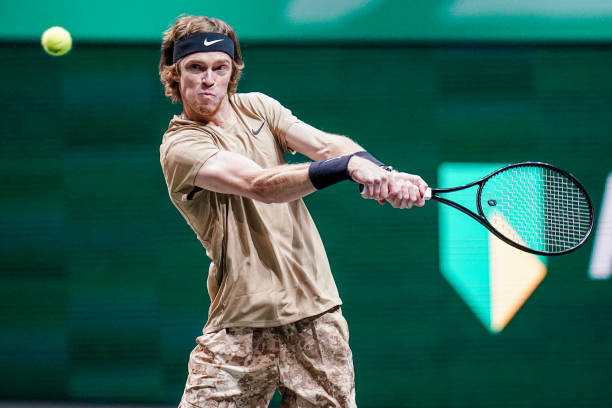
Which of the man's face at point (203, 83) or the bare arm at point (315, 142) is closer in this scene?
the man's face at point (203, 83)

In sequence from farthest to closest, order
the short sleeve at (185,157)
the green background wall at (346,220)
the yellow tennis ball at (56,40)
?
the green background wall at (346,220) → the yellow tennis ball at (56,40) → the short sleeve at (185,157)

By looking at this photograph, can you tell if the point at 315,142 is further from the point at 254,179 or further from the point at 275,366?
the point at 275,366

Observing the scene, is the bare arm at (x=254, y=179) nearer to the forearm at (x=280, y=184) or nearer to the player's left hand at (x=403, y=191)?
the forearm at (x=280, y=184)

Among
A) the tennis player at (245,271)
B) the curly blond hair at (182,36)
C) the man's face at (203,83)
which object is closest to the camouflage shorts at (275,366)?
the tennis player at (245,271)

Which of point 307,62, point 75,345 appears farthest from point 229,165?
point 75,345

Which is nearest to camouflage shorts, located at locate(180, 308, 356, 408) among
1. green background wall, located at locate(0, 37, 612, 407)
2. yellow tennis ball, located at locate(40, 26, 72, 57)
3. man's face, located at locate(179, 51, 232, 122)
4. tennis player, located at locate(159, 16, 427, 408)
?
tennis player, located at locate(159, 16, 427, 408)

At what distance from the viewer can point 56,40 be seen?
4.08 m

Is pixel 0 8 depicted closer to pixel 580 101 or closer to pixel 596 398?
pixel 580 101

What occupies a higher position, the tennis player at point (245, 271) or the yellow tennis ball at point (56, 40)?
the yellow tennis ball at point (56, 40)

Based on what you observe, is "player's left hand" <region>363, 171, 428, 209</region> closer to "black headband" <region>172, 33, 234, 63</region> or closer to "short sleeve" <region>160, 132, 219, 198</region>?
"short sleeve" <region>160, 132, 219, 198</region>

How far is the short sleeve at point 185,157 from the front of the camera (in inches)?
82.8

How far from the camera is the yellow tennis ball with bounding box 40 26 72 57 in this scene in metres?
4.09

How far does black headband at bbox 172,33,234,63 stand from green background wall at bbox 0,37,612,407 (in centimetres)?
188

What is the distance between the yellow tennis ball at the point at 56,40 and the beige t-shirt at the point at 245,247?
2164 mm
